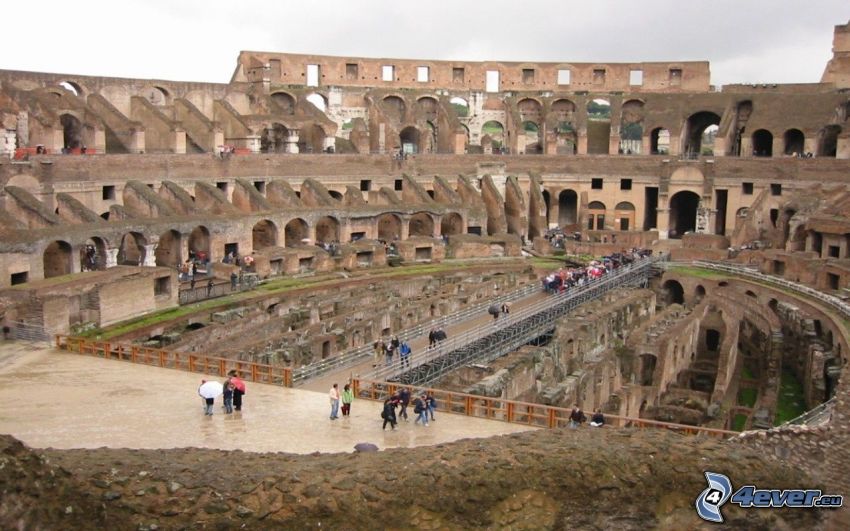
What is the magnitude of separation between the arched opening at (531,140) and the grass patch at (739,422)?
3101 centimetres

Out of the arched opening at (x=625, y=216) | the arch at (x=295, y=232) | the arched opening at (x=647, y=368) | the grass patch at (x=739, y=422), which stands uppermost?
the arched opening at (x=625, y=216)

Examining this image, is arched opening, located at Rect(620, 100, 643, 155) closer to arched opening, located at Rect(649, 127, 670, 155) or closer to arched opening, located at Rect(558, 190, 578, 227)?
arched opening, located at Rect(649, 127, 670, 155)

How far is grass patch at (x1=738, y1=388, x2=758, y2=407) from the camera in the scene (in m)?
25.8

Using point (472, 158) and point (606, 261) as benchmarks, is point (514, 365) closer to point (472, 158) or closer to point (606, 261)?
point (606, 261)

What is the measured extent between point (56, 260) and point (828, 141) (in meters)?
41.3

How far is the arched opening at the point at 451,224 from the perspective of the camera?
1735 inches

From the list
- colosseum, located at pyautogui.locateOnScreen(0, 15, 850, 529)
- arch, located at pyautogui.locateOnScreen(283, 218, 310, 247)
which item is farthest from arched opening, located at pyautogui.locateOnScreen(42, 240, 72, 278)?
arch, located at pyautogui.locateOnScreen(283, 218, 310, 247)

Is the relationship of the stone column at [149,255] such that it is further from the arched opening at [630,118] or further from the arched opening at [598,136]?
the arched opening at [630,118]

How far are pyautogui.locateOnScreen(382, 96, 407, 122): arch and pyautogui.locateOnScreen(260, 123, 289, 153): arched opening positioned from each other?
27.4 feet

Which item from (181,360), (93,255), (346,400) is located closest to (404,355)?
(346,400)

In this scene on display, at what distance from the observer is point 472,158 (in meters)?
48.9

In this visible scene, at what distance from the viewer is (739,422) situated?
76.5ft

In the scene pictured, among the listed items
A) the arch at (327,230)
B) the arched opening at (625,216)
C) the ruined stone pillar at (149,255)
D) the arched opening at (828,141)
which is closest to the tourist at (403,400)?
the ruined stone pillar at (149,255)

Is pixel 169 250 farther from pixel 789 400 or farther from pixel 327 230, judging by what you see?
pixel 789 400
